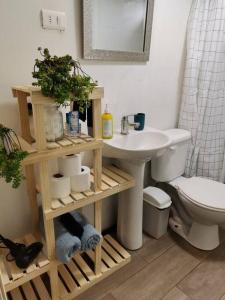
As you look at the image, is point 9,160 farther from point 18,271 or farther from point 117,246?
point 117,246

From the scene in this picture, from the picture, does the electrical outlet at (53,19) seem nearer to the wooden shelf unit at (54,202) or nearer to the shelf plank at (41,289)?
the wooden shelf unit at (54,202)

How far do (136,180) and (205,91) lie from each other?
92 cm

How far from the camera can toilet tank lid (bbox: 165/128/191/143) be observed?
1724 millimetres

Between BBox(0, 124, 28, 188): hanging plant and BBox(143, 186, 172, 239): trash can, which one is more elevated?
BBox(0, 124, 28, 188): hanging plant

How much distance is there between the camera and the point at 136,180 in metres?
1.48

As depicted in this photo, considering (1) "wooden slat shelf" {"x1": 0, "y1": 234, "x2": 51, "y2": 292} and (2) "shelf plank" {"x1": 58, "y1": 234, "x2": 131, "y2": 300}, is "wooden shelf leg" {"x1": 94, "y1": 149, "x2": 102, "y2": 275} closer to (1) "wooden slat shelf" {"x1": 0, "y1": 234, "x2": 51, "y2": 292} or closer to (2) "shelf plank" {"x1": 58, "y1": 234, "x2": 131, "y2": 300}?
(2) "shelf plank" {"x1": 58, "y1": 234, "x2": 131, "y2": 300}

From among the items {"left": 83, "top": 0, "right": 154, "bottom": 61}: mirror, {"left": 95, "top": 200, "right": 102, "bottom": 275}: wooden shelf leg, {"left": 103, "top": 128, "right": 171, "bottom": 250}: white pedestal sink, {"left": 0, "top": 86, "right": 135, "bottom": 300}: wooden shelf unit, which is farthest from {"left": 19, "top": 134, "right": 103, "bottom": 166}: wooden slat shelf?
{"left": 83, "top": 0, "right": 154, "bottom": 61}: mirror

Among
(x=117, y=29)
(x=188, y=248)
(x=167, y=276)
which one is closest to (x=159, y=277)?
(x=167, y=276)

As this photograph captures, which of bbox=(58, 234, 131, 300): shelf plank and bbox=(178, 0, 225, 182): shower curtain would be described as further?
bbox=(178, 0, 225, 182): shower curtain

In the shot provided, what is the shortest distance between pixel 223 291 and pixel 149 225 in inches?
24.8

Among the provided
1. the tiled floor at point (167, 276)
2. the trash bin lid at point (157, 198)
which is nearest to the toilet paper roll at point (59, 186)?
the tiled floor at point (167, 276)

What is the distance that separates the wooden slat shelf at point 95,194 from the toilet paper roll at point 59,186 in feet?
0.09

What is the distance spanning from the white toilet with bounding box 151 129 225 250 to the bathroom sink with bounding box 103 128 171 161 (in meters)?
0.22

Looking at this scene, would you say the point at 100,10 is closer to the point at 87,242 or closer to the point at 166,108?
the point at 166,108
